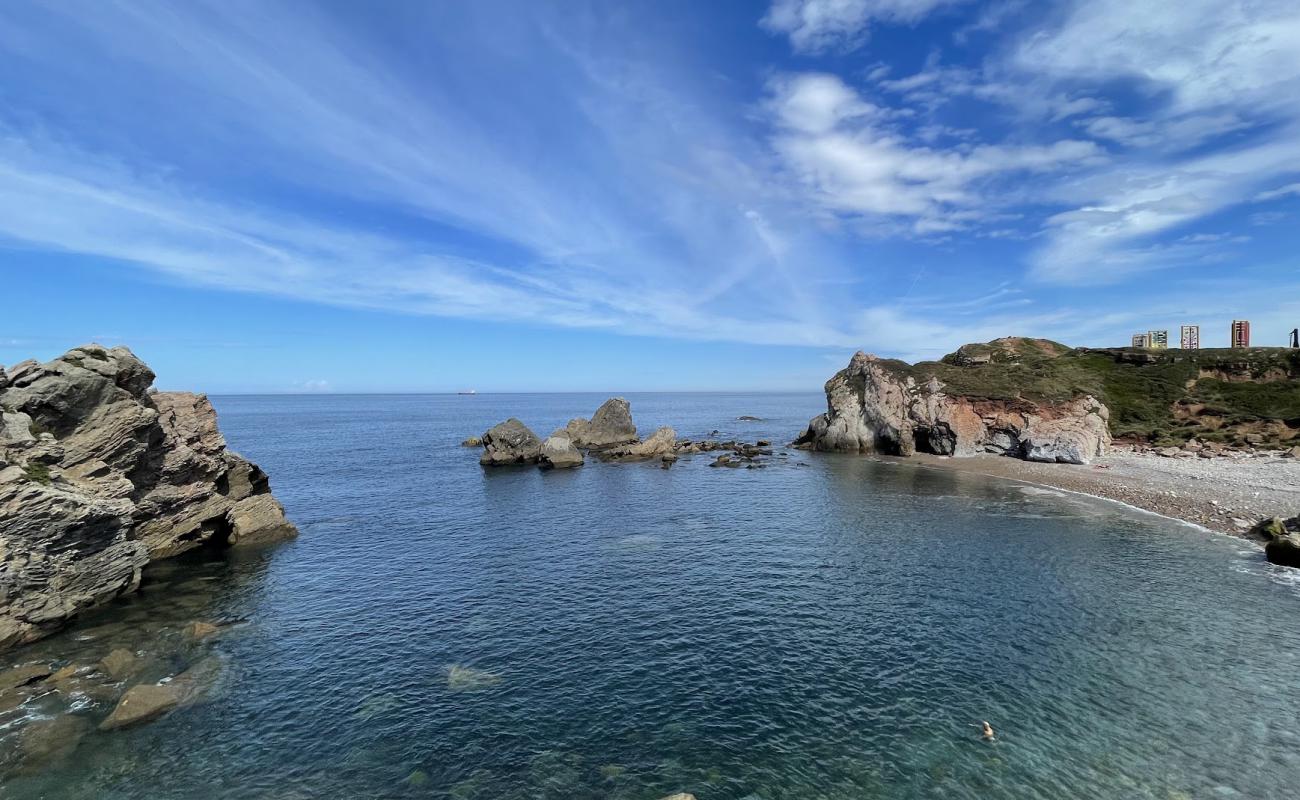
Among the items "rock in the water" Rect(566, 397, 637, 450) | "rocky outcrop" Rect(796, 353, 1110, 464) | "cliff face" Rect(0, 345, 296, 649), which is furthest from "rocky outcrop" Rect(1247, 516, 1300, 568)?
"rock in the water" Rect(566, 397, 637, 450)

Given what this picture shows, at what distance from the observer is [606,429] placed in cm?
11119

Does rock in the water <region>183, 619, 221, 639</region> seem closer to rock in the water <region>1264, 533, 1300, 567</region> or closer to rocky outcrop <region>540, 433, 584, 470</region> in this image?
rocky outcrop <region>540, 433, 584, 470</region>

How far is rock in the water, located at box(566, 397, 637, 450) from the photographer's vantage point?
11006 centimetres

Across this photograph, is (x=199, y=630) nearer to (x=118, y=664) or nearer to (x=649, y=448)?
(x=118, y=664)

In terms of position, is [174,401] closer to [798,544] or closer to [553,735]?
[553,735]

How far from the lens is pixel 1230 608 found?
3225 centimetres

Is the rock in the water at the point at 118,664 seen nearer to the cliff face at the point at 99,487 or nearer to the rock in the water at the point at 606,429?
the cliff face at the point at 99,487

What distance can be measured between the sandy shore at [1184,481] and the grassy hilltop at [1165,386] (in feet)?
32.3

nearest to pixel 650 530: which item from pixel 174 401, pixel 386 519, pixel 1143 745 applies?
pixel 386 519

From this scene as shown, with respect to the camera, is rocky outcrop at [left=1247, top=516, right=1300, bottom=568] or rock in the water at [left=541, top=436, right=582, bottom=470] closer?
rocky outcrop at [left=1247, top=516, right=1300, bottom=568]

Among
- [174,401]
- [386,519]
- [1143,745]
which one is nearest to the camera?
[1143,745]

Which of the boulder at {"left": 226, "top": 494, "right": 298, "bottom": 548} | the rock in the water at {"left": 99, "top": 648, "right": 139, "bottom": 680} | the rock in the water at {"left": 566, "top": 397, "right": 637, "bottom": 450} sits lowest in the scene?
the rock in the water at {"left": 99, "top": 648, "right": 139, "bottom": 680}

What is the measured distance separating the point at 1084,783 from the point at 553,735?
684 inches

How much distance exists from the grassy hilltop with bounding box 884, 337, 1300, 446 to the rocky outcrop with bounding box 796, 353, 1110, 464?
79.5 inches
